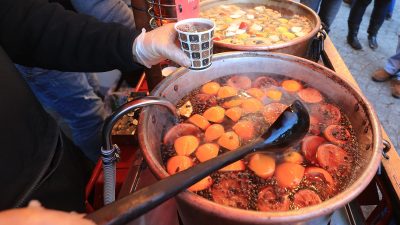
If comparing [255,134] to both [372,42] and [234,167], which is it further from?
[372,42]

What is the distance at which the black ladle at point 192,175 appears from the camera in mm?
574

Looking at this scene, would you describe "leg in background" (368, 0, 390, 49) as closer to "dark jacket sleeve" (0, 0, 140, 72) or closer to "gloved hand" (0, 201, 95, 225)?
"dark jacket sleeve" (0, 0, 140, 72)

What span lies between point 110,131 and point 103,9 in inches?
54.5

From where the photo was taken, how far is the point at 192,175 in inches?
Answer: 27.6

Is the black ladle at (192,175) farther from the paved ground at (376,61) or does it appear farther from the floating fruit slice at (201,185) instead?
the paved ground at (376,61)

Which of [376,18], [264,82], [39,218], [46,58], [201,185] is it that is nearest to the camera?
[39,218]

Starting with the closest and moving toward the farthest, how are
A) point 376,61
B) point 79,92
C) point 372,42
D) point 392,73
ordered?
point 79,92 < point 392,73 < point 376,61 < point 372,42

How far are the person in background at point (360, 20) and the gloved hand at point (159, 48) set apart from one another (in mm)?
4352

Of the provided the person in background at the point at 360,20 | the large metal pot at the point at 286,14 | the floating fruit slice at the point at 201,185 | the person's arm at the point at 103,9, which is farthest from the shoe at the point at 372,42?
the floating fruit slice at the point at 201,185

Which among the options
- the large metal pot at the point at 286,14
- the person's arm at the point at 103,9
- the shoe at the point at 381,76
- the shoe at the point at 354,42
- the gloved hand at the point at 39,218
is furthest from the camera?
the shoe at the point at 354,42

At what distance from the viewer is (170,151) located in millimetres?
1073

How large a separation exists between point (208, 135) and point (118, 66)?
0.50 metres

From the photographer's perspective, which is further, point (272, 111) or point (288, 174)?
point (272, 111)

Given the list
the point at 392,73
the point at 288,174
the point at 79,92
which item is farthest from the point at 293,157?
the point at 392,73
